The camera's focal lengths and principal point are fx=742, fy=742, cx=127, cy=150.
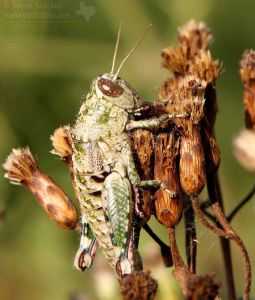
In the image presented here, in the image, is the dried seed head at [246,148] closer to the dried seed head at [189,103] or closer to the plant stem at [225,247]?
the plant stem at [225,247]

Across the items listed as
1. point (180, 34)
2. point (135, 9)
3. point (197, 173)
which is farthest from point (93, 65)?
point (197, 173)

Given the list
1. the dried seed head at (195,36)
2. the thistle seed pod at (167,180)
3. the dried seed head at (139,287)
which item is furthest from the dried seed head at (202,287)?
the dried seed head at (195,36)

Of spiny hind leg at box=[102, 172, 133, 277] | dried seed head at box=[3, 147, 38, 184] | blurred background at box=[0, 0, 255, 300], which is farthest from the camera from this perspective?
blurred background at box=[0, 0, 255, 300]

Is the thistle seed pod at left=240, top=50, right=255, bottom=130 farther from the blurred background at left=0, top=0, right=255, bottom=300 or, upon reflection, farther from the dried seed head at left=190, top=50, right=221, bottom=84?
the blurred background at left=0, top=0, right=255, bottom=300

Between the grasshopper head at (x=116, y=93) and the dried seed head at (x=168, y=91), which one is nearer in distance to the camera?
the dried seed head at (x=168, y=91)

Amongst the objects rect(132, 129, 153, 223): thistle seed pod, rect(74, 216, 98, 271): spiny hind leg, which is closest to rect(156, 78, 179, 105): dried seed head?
rect(132, 129, 153, 223): thistle seed pod

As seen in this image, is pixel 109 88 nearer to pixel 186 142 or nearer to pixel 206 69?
pixel 206 69

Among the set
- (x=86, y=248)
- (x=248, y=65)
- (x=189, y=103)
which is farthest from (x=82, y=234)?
(x=248, y=65)
